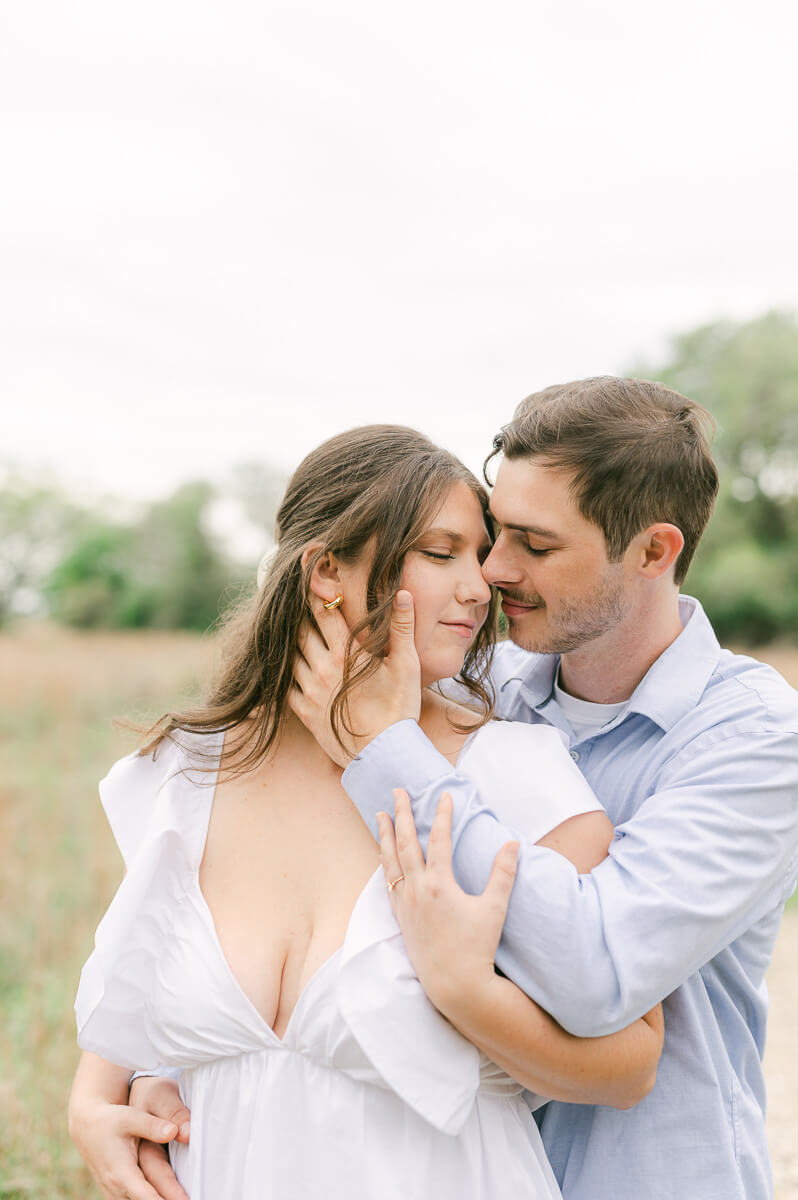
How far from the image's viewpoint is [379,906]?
6.23 feet

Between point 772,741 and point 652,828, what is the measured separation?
1.08 ft

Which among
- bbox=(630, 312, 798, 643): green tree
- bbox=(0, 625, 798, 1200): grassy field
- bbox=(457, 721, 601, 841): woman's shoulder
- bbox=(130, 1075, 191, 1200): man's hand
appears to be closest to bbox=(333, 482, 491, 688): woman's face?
bbox=(457, 721, 601, 841): woman's shoulder

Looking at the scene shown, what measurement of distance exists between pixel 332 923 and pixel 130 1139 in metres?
0.68

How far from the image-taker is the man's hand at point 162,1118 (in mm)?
2039

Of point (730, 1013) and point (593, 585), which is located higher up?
point (593, 585)

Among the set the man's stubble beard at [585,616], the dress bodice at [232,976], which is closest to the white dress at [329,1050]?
the dress bodice at [232,976]

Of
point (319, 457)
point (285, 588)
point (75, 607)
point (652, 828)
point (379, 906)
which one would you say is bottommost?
point (75, 607)

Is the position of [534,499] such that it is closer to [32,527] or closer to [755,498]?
[755,498]

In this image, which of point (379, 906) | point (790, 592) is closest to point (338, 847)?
point (379, 906)

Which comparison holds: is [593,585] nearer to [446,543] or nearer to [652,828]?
[446,543]

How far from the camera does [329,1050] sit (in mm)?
1812

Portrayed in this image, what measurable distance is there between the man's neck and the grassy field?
3.33 ft

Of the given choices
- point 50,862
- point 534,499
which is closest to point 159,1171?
point 534,499

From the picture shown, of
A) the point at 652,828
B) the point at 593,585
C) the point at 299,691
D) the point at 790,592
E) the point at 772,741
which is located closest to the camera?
the point at 652,828
